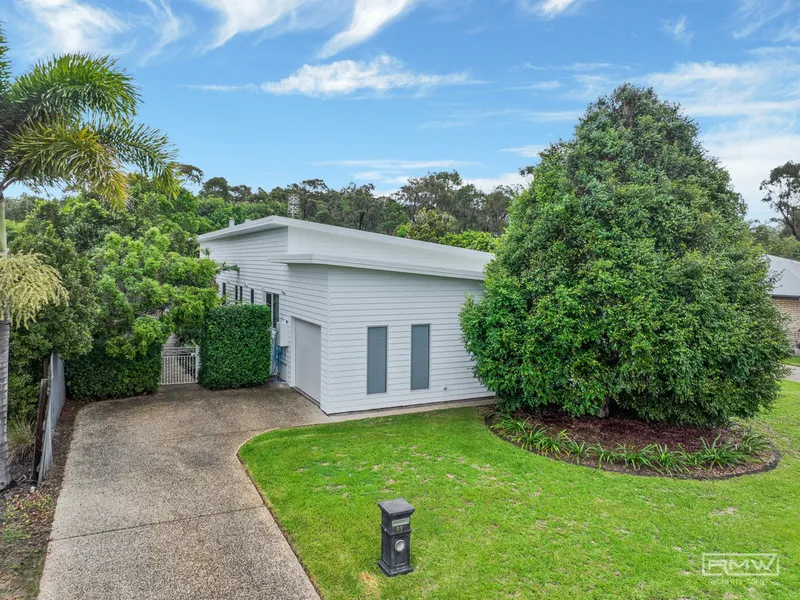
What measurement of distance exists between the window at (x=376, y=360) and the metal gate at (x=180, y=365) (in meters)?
4.91

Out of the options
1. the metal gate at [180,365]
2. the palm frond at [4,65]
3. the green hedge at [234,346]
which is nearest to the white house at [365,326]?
the green hedge at [234,346]

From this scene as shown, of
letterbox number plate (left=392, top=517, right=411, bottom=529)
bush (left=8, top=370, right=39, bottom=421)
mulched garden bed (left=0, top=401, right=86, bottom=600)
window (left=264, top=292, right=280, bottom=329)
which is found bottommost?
mulched garden bed (left=0, top=401, right=86, bottom=600)

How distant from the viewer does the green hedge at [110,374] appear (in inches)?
407

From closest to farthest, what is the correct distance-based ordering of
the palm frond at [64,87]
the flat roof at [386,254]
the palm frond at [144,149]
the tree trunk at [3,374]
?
the palm frond at [64,87] → the tree trunk at [3,374] → the palm frond at [144,149] → the flat roof at [386,254]

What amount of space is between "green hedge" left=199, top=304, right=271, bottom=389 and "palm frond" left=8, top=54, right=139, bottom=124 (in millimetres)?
5958

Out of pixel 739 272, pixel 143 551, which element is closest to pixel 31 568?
pixel 143 551

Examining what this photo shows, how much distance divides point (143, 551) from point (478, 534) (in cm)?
350

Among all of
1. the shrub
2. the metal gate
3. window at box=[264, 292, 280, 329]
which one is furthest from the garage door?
the shrub

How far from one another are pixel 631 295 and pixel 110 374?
1054 centimetres

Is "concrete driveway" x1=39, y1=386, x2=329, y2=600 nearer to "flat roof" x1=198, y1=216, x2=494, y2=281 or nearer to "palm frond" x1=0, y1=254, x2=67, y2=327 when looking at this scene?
"palm frond" x1=0, y1=254, x2=67, y2=327

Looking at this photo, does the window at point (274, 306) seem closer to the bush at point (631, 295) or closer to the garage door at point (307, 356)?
the garage door at point (307, 356)

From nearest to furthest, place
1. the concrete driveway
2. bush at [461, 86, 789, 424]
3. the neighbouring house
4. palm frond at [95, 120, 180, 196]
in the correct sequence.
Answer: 1. the concrete driveway
2. palm frond at [95, 120, 180, 196]
3. bush at [461, 86, 789, 424]
4. the neighbouring house

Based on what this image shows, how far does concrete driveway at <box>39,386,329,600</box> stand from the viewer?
14.6 feet

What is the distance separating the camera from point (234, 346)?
458 inches
